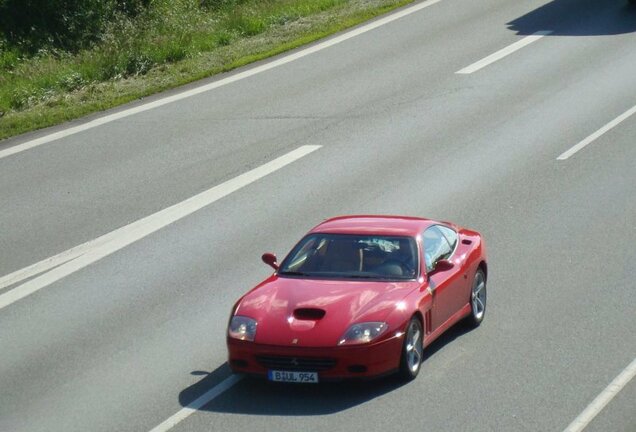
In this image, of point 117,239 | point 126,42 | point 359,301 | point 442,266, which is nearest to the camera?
point 359,301

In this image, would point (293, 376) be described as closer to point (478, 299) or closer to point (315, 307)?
point (315, 307)

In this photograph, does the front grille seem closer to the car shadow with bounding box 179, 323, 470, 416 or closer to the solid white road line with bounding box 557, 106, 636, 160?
the car shadow with bounding box 179, 323, 470, 416

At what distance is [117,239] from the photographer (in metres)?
17.7

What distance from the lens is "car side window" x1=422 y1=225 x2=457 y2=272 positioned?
12828 millimetres

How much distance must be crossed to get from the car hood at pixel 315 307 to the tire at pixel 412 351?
28cm

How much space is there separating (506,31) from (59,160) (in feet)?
42.3

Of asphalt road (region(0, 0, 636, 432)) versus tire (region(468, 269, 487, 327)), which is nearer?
asphalt road (region(0, 0, 636, 432))

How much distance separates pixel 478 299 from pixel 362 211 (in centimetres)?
490

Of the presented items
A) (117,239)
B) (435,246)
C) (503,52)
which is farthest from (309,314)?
(503,52)

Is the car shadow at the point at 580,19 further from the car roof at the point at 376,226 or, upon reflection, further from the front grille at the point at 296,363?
the front grille at the point at 296,363

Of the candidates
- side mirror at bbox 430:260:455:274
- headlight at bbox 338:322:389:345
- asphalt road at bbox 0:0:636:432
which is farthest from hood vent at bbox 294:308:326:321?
side mirror at bbox 430:260:455:274

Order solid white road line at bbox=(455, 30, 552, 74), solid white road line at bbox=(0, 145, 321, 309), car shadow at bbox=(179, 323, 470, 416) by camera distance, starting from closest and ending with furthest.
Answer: car shadow at bbox=(179, 323, 470, 416)
solid white road line at bbox=(0, 145, 321, 309)
solid white road line at bbox=(455, 30, 552, 74)

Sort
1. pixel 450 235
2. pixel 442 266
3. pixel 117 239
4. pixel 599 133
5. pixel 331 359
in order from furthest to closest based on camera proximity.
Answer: pixel 599 133 < pixel 117 239 < pixel 450 235 < pixel 442 266 < pixel 331 359

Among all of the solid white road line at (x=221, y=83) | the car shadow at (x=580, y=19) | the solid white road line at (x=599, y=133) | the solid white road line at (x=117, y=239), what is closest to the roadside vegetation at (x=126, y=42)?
the solid white road line at (x=221, y=83)
